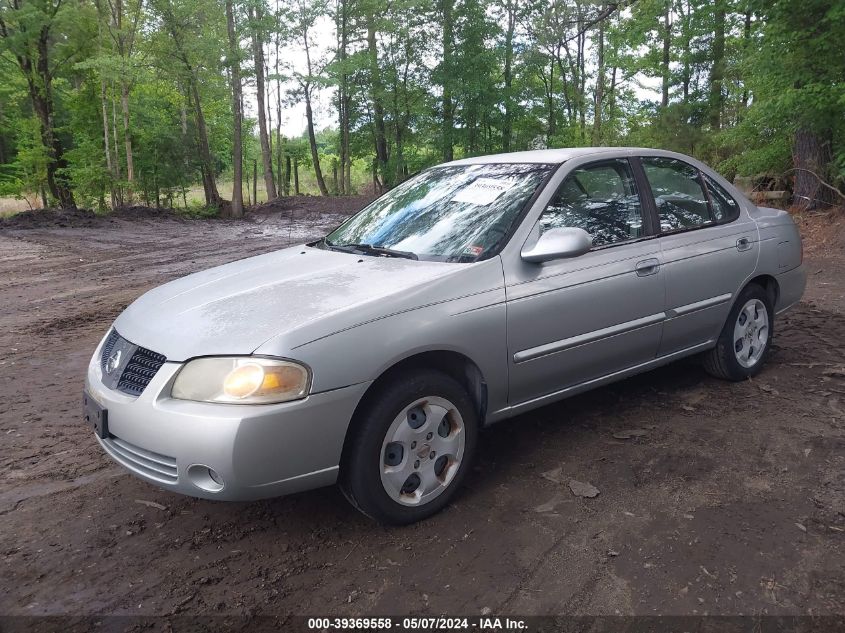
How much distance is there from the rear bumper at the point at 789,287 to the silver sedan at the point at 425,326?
0.32m

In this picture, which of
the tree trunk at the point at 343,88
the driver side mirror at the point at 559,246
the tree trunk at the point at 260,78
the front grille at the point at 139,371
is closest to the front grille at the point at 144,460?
the front grille at the point at 139,371

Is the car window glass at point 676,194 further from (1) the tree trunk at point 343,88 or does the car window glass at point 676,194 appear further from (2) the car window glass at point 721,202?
(1) the tree trunk at point 343,88

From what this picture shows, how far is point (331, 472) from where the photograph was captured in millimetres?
2652

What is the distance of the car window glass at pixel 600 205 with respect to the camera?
356 centimetres

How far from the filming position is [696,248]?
13.5ft

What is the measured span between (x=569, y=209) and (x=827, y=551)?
205 centimetres

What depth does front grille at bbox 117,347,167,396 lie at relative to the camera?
8.83 ft

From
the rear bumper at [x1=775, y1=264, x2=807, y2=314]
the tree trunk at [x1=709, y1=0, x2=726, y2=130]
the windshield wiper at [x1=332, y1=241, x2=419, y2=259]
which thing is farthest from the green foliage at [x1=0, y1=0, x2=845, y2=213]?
the windshield wiper at [x1=332, y1=241, x2=419, y2=259]

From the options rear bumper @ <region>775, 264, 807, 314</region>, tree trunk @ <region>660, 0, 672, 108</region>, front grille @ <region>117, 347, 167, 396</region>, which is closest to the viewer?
front grille @ <region>117, 347, 167, 396</region>

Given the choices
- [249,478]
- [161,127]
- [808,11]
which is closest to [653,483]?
[249,478]

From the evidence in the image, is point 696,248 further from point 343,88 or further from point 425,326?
point 343,88

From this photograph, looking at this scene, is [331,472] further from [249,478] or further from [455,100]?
[455,100]

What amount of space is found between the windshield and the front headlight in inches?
43.6

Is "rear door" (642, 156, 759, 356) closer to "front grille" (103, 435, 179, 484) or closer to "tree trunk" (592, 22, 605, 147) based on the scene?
"front grille" (103, 435, 179, 484)
